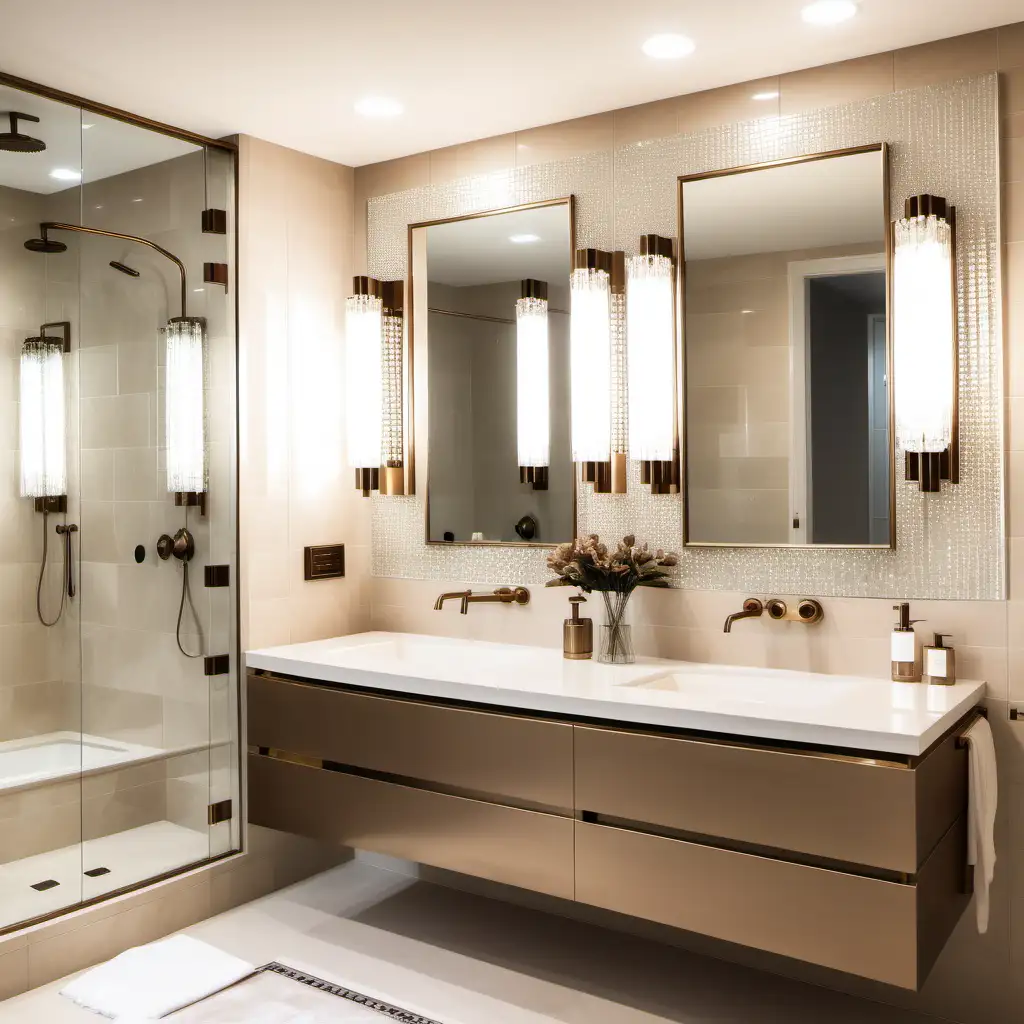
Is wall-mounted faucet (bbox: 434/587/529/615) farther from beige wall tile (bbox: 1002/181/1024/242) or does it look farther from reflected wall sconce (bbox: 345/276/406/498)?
beige wall tile (bbox: 1002/181/1024/242)

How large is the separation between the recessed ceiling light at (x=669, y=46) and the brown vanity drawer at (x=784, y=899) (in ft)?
6.40

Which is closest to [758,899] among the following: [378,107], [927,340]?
[927,340]

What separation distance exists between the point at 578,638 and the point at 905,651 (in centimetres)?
89

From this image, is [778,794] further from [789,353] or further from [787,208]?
[787,208]

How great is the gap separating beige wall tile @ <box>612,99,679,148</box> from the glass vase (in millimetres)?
1362

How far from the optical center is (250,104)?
2945 mm

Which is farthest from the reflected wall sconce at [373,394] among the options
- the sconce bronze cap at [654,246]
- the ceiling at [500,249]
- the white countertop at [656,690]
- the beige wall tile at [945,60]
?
the beige wall tile at [945,60]

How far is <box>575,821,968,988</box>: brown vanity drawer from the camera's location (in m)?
2.00

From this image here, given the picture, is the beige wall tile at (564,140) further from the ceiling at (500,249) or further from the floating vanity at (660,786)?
the floating vanity at (660,786)

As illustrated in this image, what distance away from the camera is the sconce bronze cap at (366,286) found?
3414mm

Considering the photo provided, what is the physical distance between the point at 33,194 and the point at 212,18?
72 cm

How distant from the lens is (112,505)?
9.54 feet

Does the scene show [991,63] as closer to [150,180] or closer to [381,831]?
[150,180]

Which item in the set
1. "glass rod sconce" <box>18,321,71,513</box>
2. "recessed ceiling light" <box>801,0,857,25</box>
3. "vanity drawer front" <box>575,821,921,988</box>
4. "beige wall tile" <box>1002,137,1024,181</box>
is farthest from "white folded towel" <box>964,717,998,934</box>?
"glass rod sconce" <box>18,321,71,513</box>
